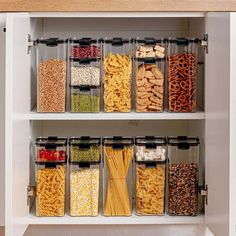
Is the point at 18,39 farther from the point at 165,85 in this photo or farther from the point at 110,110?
the point at 165,85

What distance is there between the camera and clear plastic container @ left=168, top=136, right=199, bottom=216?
206cm

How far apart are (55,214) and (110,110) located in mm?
358

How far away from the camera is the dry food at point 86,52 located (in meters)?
2.06

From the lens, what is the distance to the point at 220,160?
1.83 meters

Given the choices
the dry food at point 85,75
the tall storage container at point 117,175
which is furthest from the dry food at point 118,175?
the dry food at point 85,75

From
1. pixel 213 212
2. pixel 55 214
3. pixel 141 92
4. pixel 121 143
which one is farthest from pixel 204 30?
pixel 55 214

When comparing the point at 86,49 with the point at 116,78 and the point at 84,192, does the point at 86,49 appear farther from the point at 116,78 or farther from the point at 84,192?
the point at 84,192

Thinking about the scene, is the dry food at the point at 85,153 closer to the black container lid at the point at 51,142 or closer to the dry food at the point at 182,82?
the black container lid at the point at 51,142

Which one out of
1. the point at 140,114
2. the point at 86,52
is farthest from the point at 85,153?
the point at 86,52

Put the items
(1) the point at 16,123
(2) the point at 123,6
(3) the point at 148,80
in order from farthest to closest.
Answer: (3) the point at 148,80 < (2) the point at 123,6 < (1) the point at 16,123

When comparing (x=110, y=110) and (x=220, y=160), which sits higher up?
(x=110, y=110)

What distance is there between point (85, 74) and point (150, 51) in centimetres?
21

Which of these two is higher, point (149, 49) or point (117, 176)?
point (149, 49)

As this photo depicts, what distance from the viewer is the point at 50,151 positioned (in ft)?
6.75
